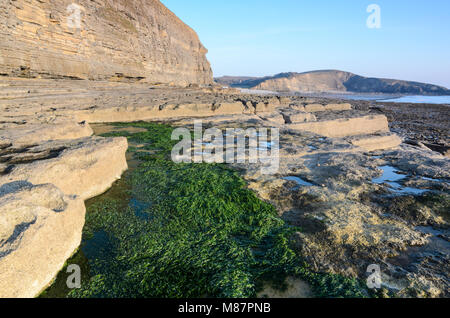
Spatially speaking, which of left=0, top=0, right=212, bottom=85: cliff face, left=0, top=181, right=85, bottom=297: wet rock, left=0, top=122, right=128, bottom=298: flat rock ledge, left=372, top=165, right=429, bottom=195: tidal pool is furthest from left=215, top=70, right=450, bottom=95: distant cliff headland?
left=0, top=181, right=85, bottom=297: wet rock

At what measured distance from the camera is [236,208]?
342cm

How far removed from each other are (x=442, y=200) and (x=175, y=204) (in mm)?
3793

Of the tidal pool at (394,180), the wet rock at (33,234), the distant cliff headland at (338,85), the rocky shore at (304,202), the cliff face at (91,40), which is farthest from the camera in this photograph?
the distant cliff headland at (338,85)

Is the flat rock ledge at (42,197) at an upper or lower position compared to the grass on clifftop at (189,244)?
upper

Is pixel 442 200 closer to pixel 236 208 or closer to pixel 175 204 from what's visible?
pixel 236 208

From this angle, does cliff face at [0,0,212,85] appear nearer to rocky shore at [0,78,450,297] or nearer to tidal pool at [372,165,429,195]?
rocky shore at [0,78,450,297]

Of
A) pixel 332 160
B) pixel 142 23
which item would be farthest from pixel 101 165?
pixel 142 23

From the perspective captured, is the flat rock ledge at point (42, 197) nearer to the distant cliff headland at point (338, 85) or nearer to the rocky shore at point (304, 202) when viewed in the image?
the rocky shore at point (304, 202)

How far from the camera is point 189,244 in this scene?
8.62 feet

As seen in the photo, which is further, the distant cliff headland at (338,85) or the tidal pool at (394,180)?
the distant cliff headland at (338,85)

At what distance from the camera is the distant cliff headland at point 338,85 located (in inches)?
2968

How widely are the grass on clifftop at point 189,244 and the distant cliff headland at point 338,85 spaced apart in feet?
245

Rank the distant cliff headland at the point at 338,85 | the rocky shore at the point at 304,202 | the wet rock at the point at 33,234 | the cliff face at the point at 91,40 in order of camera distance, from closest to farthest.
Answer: the wet rock at the point at 33,234
the rocky shore at the point at 304,202
the cliff face at the point at 91,40
the distant cliff headland at the point at 338,85

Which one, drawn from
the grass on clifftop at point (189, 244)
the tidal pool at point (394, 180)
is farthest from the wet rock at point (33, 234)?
the tidal pool at point (394, 180)
